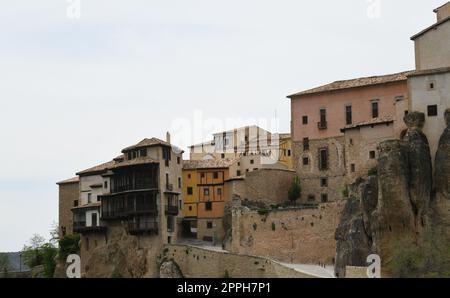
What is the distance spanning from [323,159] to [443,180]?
2084 cm

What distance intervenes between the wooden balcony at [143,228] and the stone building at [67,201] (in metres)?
15.0

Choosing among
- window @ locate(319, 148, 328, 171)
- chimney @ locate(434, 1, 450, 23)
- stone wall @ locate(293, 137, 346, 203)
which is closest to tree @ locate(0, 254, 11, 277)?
stone wall @ locate(293, 137, 346, 203)

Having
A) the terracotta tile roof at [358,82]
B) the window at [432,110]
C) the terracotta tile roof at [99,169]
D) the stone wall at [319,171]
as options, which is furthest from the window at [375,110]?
the terracotta tile roof at [99,169]

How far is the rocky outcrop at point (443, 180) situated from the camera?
235 ft

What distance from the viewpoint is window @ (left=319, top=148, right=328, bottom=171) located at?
9188 cm

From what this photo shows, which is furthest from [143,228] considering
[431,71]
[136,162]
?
[431,71]

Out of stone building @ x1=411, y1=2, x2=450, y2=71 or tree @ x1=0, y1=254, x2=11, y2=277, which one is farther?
tree @ x1=0, y1=254, x2=11, y2=277

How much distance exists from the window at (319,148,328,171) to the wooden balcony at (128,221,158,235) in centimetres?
1469

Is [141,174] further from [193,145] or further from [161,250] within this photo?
[193,145]

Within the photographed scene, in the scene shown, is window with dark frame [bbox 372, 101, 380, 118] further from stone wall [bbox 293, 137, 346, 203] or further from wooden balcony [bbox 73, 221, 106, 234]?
wooden balcony [bbox 73, 221, 106, 234]

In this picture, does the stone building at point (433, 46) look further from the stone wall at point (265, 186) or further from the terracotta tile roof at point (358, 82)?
the stone wall at point (265, 186)

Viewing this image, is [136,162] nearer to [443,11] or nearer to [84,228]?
[84,228]
